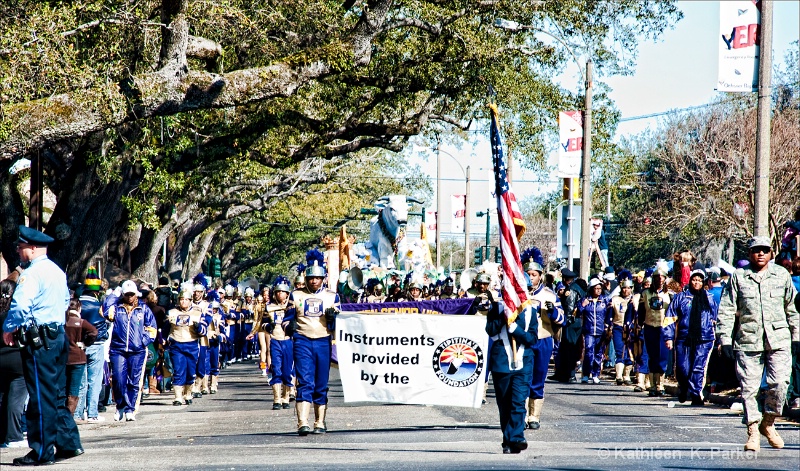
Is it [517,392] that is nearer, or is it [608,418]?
[517,392]

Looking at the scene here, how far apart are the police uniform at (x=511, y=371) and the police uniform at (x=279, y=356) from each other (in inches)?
287

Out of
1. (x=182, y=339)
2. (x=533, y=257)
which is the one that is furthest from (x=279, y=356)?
(x=533, y=257)

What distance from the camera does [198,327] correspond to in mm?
19891

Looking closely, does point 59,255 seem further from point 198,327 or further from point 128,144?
point 198,327

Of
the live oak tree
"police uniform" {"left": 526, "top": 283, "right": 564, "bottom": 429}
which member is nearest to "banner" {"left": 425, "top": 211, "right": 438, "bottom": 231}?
the live oak tree

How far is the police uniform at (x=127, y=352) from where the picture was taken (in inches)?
672

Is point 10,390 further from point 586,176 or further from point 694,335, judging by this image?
point 586,176

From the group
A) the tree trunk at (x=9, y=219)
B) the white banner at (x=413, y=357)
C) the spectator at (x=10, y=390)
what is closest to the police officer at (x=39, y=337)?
the spectator at (x=10, y=390)

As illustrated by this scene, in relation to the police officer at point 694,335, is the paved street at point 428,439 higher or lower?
lower

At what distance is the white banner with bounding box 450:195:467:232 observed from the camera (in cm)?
5472

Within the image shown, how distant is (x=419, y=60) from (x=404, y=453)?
16196mm

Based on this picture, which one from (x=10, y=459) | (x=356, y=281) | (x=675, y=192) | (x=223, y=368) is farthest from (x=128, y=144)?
(x=675, y=192)

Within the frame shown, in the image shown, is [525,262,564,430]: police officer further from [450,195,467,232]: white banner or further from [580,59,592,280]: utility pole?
[450,195,467,232]: white banner

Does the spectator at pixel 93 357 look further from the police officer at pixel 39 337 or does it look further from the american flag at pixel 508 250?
the american flag at pixel 508 250
